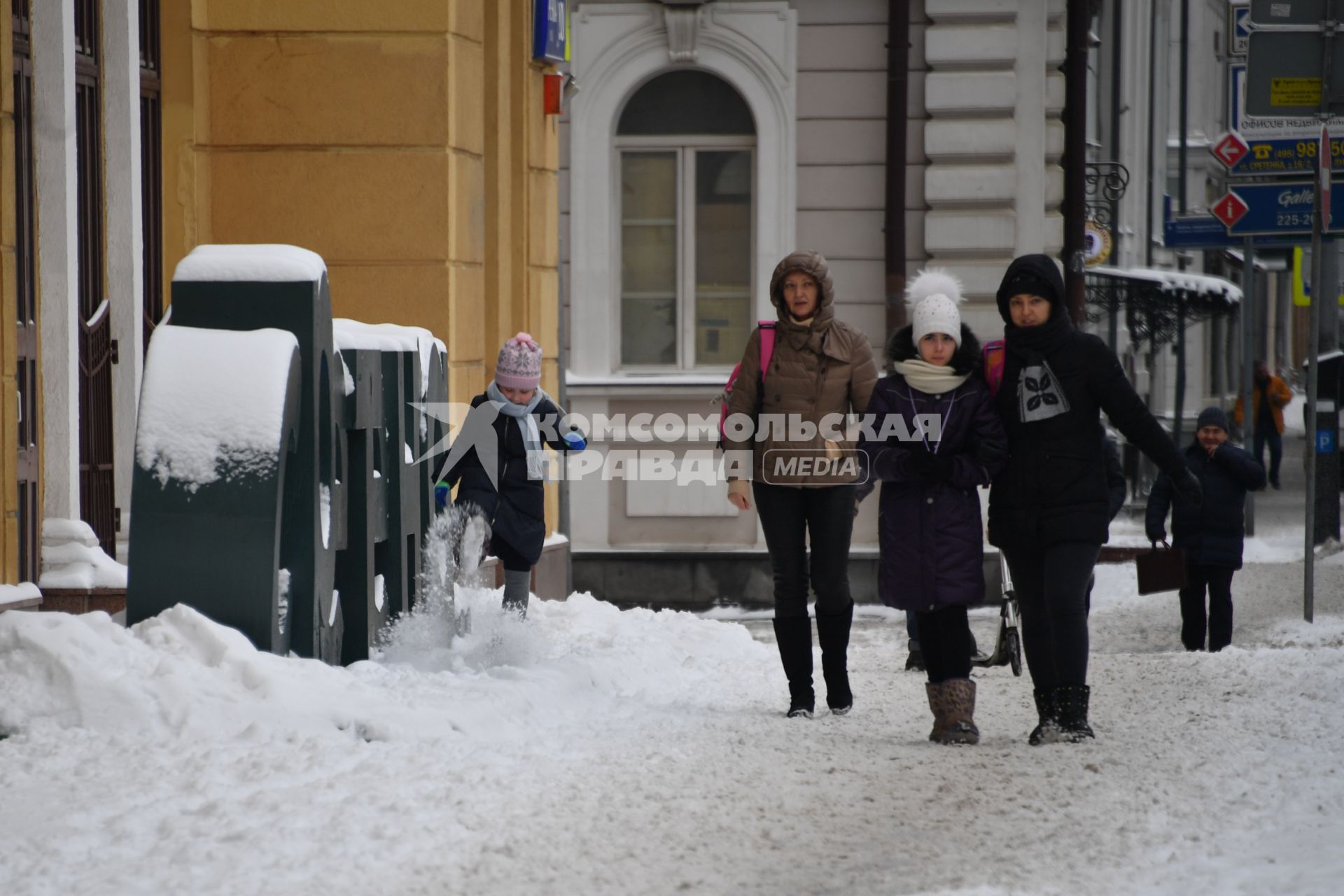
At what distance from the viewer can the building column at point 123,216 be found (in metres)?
8.04

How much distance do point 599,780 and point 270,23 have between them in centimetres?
527

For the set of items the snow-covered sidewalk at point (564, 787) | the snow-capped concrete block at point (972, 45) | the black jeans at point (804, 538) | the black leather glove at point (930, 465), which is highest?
the snow-capped concrete block at point (972, 45)

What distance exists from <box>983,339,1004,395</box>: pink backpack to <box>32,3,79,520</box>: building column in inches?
146

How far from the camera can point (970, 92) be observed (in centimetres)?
1323

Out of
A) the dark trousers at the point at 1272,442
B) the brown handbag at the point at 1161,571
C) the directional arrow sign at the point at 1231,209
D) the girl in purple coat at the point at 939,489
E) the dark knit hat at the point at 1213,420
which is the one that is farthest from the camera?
the dark trousers at the point at 1272,442

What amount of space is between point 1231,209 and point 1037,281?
741 cm

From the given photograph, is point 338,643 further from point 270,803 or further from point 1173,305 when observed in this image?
point 1173,305

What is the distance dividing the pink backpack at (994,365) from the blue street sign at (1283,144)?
415 centimetres

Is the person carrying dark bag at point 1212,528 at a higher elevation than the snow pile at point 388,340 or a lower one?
lower

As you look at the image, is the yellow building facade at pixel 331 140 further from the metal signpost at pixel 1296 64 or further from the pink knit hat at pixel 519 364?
the metal signpost at pixel 1296 64

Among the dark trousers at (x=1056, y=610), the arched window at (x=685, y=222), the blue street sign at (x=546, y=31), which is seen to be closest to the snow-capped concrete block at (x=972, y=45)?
the arched window at (x=685, y=222)

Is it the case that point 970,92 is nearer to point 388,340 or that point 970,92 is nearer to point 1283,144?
point 1283,144

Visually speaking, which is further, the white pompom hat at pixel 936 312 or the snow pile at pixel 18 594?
the snow pile at pixel 18 594

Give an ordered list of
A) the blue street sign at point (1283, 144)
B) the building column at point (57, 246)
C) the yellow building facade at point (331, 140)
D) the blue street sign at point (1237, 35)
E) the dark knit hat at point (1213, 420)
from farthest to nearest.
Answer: the blue street sign at point (1237, 35) < the blue street sign at point (1283, 144) < the dark knit hat at point (1213, 420) < the yellow building facade at point (331, 140) < the building column at point (57, 246)
